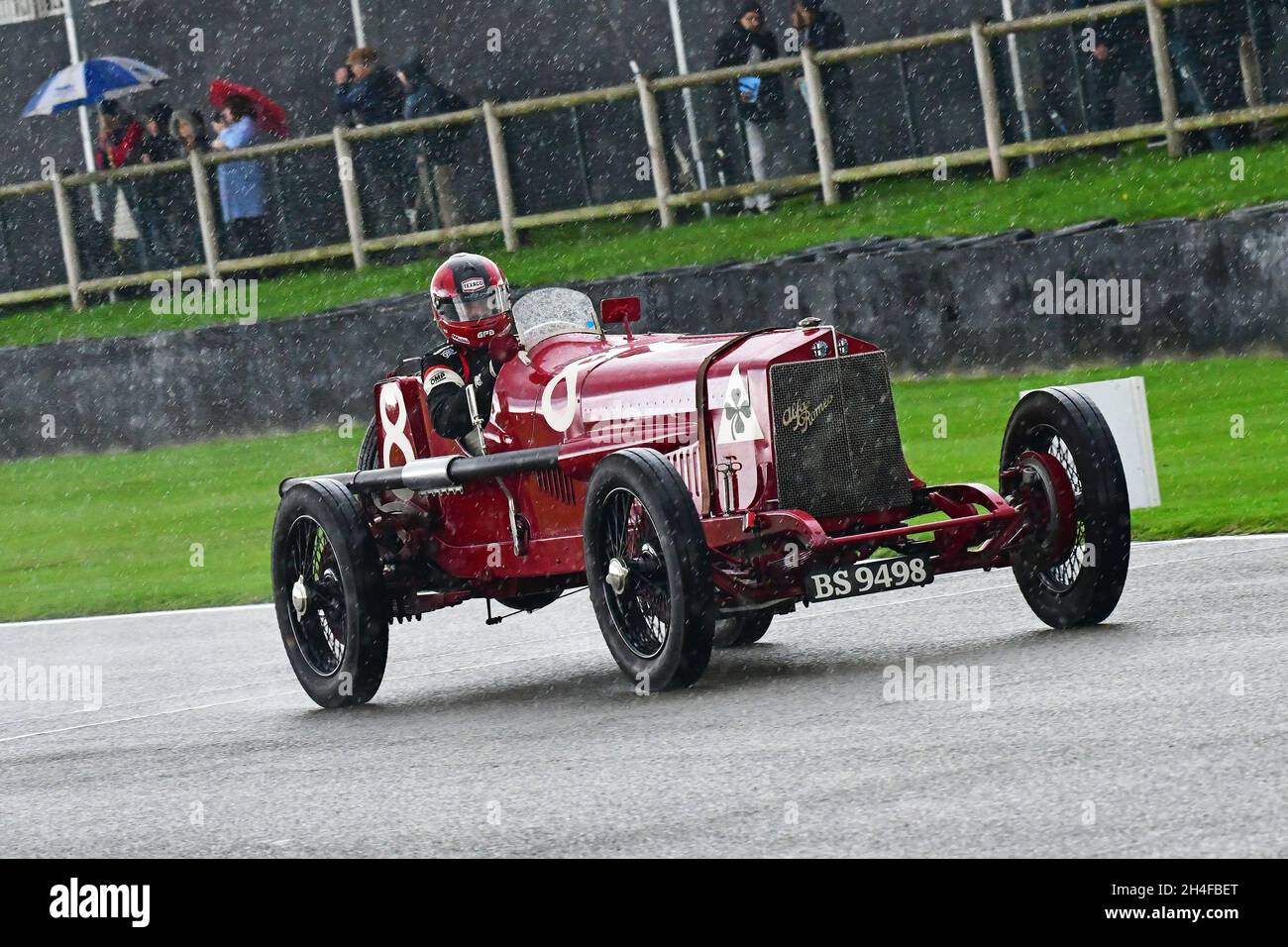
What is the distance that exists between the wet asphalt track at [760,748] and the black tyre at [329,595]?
0.20 meters

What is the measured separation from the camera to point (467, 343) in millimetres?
11336

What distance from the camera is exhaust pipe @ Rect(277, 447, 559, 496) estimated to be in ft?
34.3

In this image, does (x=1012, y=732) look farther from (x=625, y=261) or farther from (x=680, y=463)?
(x=625, y=261)

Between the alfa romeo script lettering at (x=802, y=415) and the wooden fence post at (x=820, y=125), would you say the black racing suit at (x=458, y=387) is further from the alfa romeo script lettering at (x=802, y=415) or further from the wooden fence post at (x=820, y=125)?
the wooden fence post at (x=820, y=125)

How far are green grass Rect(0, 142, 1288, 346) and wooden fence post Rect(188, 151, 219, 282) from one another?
55 cm

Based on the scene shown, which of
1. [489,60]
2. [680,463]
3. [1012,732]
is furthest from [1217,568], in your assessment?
Result: [489,60]

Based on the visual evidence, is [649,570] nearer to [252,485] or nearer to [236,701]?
[236,701]

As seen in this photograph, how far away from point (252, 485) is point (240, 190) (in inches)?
178

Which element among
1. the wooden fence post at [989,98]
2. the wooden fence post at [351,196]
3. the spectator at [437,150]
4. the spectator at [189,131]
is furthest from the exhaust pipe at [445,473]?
the spectator at [189,131]

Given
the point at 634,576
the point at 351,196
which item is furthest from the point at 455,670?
the point at 351,196

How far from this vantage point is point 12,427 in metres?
23.8

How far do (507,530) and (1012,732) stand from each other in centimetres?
361

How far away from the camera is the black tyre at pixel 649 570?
30.6 ft
